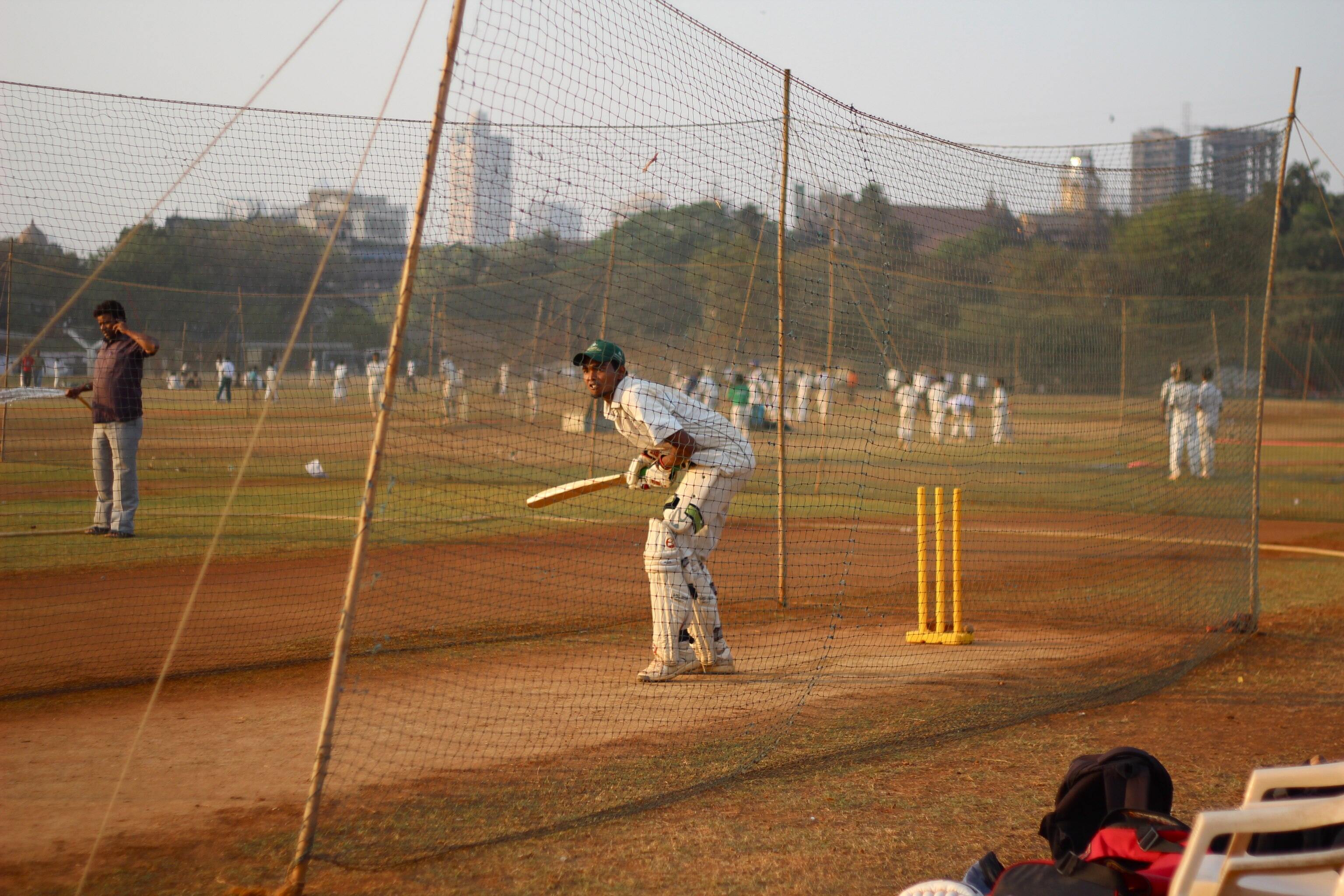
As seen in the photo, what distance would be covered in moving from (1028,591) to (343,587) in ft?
19.8

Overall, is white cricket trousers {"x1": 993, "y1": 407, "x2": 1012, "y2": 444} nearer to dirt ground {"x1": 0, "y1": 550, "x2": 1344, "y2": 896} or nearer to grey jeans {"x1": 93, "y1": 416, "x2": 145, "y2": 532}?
dirt ground {"x1": 0, "y1": 550, "x2": 1344, "y2": 896}

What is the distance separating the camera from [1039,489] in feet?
58.9

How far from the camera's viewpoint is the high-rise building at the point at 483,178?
5488 millimetres

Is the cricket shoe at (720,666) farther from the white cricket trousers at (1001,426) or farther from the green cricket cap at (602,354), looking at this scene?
the white cricket trousers at (1001,426)

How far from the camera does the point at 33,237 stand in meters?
9.54

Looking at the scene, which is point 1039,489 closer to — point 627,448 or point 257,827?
point 627,448

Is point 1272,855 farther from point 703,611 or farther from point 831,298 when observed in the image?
point 831,298

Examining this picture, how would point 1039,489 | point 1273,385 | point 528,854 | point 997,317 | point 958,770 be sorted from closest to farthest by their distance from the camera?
point 528,854
point 958,770
point 997,317
point 1039,489
point 1273,385

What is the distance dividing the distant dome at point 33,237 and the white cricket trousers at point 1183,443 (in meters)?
11.2

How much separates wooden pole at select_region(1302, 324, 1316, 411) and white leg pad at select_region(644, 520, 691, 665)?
24.1m

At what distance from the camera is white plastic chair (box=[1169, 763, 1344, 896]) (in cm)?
223

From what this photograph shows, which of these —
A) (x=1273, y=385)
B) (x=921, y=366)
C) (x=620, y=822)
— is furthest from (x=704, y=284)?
(x=1273, y=385)

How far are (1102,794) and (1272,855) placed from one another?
81 cm

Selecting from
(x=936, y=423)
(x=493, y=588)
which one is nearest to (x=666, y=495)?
(x=936, y=423)
